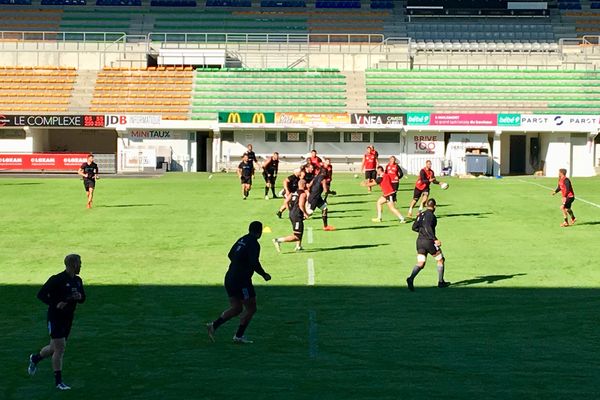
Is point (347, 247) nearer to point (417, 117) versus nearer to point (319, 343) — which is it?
point (319, 343)

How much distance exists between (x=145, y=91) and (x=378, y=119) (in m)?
15.6

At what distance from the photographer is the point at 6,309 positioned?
58.6 feet

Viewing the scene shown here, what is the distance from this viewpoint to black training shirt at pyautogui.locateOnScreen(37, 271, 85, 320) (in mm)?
11953

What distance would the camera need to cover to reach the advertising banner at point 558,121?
57.8m

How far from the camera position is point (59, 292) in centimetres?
1198

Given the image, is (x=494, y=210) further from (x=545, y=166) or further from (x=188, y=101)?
(x=188, y=101)

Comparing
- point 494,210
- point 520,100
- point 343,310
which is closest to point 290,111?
point 520,100

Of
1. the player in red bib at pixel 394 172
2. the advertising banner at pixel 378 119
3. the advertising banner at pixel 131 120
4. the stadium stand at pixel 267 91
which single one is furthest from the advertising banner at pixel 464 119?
the player in red bib at pixel 394 172

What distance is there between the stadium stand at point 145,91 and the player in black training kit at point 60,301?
158 ft

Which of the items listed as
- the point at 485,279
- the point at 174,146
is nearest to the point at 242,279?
the point at 485,279

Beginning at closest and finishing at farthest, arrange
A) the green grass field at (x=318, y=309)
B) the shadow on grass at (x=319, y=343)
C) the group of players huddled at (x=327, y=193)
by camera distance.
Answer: the shadow on grass at (x=319, y=343) → the green grass field at (x=318, y=309) → the group of players huddled at (x=327, y=193)

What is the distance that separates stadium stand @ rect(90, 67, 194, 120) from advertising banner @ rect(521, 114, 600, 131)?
2051 cm

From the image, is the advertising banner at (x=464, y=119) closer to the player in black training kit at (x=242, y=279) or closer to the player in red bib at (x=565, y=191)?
the player in red bib at (x=565, y=191)

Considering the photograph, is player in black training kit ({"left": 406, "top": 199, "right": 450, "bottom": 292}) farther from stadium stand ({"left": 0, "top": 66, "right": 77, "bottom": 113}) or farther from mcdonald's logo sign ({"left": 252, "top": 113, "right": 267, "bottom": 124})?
stadium stand ({"left": 0, "top": 66, "right": 77, "bottom": 113})
